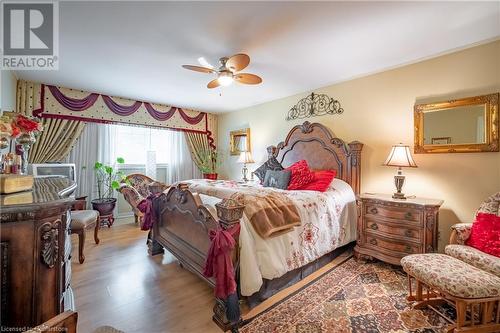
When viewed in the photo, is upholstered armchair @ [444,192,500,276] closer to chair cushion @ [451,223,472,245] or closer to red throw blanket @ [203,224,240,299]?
chair cushion @ [451,223,472,245]

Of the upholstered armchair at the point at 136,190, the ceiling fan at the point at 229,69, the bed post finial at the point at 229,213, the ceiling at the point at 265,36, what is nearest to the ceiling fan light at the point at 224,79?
the ceiling fan at the point at 229,69

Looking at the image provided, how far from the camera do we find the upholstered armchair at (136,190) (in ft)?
13.0

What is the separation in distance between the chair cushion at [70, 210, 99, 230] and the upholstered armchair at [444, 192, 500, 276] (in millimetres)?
3868

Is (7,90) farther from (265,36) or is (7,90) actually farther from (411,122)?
(411,122)

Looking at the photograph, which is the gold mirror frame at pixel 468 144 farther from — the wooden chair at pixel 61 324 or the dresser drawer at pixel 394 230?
the wooden chair at pixel 61 324

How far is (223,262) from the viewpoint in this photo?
1.60 meters

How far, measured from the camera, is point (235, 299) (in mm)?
1665

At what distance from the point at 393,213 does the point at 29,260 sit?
2959mm

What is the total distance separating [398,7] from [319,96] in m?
1.99

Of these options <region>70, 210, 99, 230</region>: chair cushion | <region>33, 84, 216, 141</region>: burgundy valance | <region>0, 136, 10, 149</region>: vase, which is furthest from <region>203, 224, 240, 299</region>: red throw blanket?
<region>33, 84, 216, 141</region>: burgundy valance

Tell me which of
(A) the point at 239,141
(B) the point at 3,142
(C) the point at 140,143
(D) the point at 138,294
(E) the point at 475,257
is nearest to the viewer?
(B) the point at 3,142

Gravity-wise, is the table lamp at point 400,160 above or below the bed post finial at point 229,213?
above

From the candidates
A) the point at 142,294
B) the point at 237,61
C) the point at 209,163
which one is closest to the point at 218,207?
the point at 142,294

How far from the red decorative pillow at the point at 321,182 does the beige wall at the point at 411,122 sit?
0.54 meters
